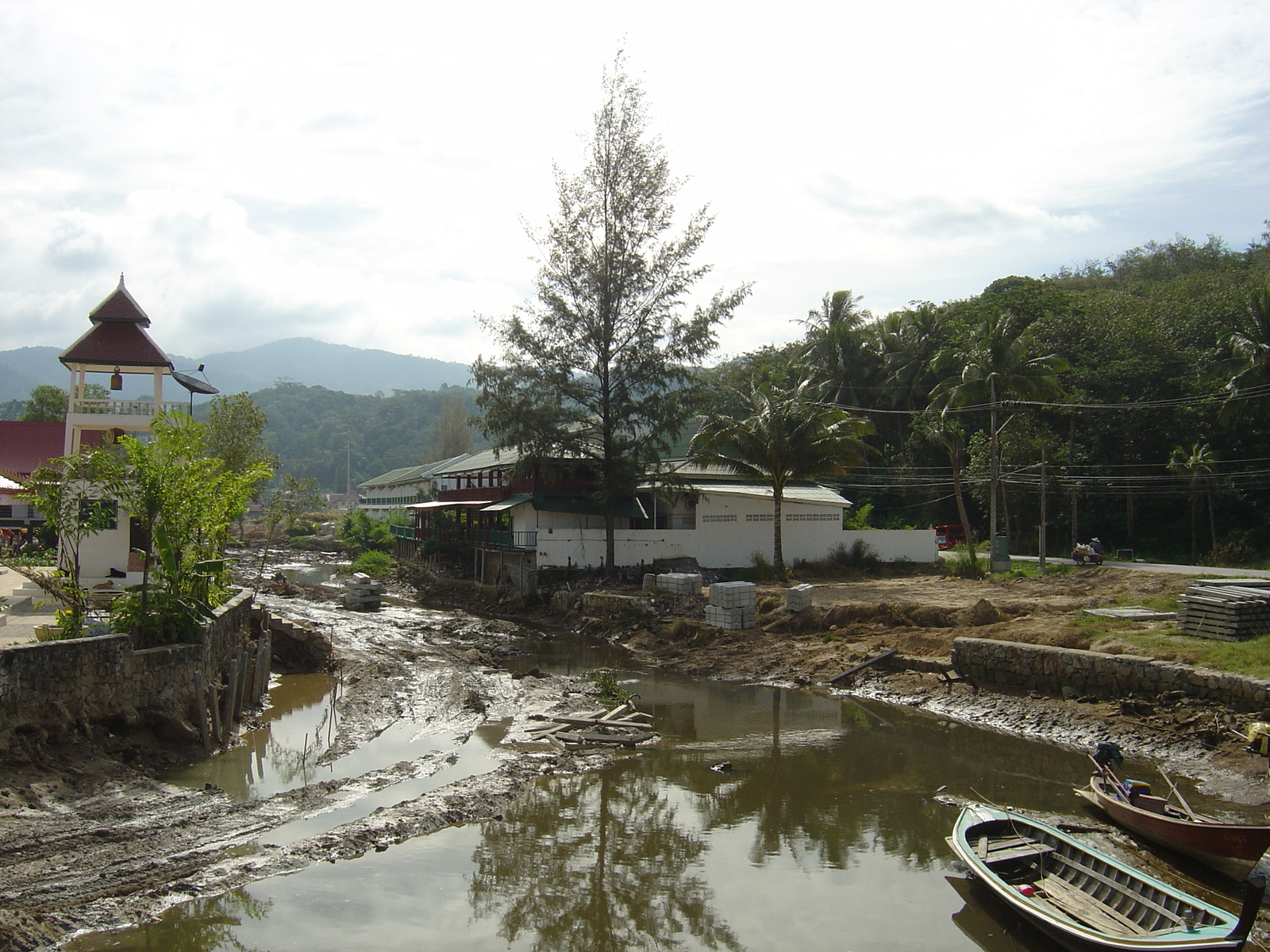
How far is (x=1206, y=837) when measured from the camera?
891 centimetres

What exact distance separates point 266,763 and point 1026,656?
14419 mm

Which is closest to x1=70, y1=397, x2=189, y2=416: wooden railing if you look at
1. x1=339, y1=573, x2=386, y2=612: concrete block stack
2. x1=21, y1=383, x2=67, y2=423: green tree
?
x1=339, y1=573, x2=386, y2=612: concrete block stack

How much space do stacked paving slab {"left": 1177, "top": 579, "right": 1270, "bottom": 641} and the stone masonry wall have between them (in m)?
18.7

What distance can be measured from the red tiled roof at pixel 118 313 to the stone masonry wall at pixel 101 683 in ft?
48.1

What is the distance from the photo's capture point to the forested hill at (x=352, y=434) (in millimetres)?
145250

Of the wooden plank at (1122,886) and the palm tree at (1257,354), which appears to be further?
the palm tree at (1257,354)

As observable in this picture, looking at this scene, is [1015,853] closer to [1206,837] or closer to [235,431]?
[1206,837]

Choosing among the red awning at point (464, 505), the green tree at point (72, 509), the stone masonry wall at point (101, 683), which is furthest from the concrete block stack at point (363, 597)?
the green tree at point (72, 509)

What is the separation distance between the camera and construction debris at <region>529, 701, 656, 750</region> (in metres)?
14.3

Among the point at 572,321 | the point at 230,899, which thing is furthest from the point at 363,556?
the point at 230,899

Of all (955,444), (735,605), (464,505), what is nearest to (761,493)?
(955,444)

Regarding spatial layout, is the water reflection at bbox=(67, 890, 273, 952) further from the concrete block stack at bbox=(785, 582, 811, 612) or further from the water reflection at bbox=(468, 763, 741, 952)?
the concrete block stack at bbox=(785, 582, 811, 612)

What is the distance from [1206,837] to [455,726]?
38.3ft

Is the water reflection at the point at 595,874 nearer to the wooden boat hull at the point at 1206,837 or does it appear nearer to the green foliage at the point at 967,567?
the wooden boat hull at the point at 1206,837
